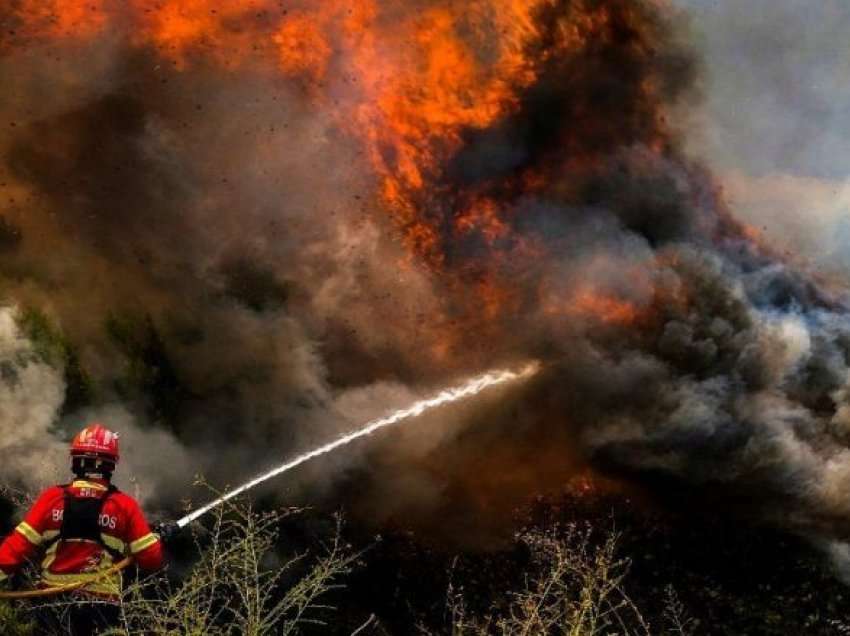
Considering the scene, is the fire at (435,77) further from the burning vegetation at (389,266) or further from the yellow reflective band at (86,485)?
the yellow reflective band at (86,485)

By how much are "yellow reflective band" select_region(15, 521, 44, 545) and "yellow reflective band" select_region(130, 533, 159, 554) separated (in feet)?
2.59

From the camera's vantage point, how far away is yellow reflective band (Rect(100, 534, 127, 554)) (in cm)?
685

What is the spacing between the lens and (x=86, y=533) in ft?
22.2

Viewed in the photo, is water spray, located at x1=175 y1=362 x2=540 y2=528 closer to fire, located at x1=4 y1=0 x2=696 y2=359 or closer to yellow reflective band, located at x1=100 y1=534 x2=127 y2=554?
fire, located at x1=4 y1=0 x2=696 y2=359

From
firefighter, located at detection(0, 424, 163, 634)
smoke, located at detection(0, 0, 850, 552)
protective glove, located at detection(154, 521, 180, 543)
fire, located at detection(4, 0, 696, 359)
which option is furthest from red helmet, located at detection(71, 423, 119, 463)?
fire, located at detection(4, 0, 696, 359)

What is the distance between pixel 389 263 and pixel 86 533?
39.3 ft

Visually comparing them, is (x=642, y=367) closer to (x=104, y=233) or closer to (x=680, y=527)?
(x=680, y=527)

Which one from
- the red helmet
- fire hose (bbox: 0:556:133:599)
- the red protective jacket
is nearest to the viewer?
fire hose (bbox: 0:556:133:599)

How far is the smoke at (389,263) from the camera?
51.5ft

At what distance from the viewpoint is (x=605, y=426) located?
18125mm

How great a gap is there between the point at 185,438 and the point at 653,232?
1312 centimetres

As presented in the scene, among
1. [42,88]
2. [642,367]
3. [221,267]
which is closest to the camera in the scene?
[42,88]

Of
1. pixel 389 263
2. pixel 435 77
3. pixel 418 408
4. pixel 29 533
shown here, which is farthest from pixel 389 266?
pixel 29 533

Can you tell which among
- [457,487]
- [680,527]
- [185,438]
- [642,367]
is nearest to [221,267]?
[185,438]
